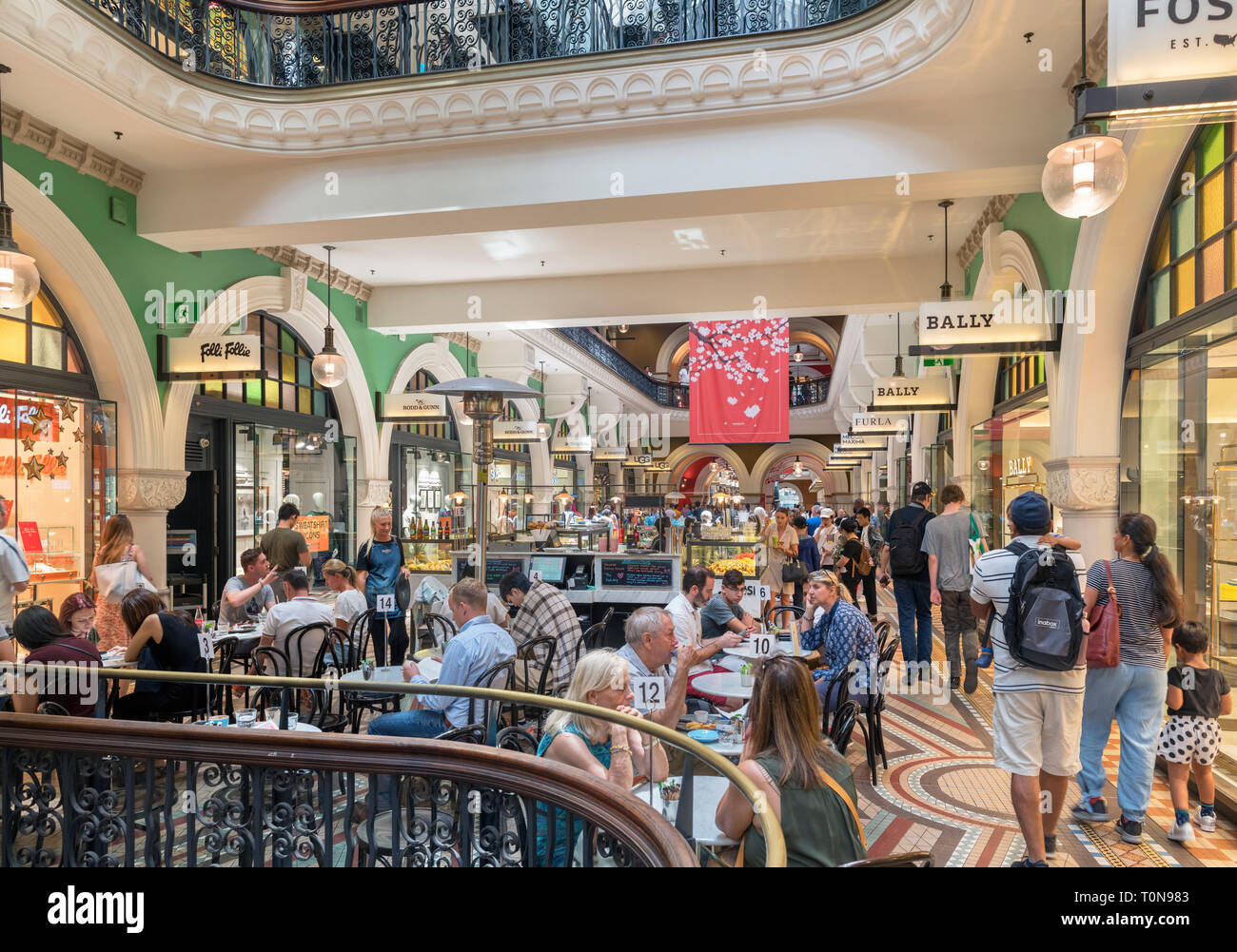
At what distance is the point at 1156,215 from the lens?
5277 mm

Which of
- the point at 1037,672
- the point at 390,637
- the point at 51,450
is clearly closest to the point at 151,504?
the point at 51,450

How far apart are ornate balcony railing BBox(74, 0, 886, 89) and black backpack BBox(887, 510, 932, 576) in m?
4.22

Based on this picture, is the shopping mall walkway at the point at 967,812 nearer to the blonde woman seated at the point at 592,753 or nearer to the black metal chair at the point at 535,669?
the blonde woman seated at the point at 592,753

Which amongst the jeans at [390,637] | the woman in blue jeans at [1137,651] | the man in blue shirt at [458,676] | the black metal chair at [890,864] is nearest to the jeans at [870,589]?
the jeans at [390,637]

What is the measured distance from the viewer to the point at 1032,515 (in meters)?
3.69

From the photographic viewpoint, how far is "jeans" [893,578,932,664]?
738 centimetres

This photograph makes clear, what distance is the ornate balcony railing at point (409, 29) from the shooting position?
19.8 feet

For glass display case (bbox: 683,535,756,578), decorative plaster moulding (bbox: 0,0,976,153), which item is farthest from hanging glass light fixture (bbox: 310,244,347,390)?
glass display case (bbox: 683,535,756,578)

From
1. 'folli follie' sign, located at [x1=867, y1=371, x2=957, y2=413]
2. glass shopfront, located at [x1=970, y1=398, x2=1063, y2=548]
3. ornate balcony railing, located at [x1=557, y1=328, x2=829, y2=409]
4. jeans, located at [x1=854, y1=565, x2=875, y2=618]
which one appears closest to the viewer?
glass shopfront, located at [x1=970, y1=398, x2=1063, y2=548]

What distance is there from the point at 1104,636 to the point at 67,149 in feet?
26.3

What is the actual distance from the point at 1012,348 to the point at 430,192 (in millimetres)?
4770

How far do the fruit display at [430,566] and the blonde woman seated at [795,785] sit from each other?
7.66m

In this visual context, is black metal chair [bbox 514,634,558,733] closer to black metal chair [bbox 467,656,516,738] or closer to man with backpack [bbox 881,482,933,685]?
black metal chair [bbox 467,656,516,738]

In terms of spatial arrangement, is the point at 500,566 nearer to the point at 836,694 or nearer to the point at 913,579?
the point at 913,579
